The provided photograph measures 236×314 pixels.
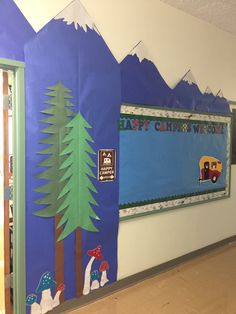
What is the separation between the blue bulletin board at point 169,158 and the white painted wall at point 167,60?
6.8 inches

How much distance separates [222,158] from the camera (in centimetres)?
345

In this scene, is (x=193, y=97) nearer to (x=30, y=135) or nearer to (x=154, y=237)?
(x=154, y=237)

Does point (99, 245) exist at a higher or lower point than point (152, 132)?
lower

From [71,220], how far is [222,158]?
2174mm

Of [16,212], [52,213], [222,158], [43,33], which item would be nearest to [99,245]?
[52,213]

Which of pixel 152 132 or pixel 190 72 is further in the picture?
pixel 190 72

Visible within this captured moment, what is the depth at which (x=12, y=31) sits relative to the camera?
6.00ft

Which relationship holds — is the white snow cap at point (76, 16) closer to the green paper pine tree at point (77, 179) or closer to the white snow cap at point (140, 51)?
the white snow cap at point (140, 51)

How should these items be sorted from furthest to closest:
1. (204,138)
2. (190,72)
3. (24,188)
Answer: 1. (204,138)
2. (190,72)
3. (24,188)

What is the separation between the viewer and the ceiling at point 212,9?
2695 millimetres

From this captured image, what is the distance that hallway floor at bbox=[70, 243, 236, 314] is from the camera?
2.25 meters

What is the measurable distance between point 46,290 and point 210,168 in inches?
88.2

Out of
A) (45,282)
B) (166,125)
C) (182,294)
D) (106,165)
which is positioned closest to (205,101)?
(166,125)

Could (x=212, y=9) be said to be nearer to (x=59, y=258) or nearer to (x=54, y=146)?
(x=54, y=146)
